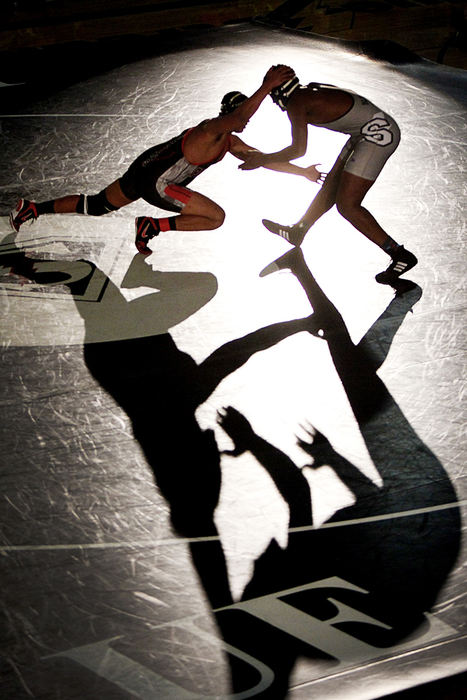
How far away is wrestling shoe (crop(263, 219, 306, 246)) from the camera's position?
546 centimetres

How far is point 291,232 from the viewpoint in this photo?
547 cm

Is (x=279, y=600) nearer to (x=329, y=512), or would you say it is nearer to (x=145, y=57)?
(x=329, y=512)

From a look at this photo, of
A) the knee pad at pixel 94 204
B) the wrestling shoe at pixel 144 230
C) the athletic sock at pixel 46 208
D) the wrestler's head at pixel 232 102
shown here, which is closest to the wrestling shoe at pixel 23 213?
the athletic sock at pixel 46 208

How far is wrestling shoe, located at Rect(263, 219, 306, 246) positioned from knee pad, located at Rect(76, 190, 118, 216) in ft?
3.62

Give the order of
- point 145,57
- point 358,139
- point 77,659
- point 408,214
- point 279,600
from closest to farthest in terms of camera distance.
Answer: point 77,659 < point 279,600 < point 358,139 < point 408,214 < point 145,57

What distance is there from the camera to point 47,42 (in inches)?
408

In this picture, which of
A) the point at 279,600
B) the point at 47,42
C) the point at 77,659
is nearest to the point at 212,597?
the point at 279,600

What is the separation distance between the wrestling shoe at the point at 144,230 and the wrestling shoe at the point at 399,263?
4.95ft

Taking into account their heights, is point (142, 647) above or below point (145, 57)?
Result: below

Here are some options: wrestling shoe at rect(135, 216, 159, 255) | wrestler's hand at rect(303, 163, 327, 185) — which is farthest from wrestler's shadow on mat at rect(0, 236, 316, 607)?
wrestler's hand at rect(303, 163, 327, 185)

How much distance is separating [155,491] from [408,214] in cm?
328

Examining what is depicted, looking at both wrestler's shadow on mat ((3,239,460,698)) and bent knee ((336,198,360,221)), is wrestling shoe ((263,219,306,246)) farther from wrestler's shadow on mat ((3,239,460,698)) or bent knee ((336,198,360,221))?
wrestler's shadow on mat ((3,239,460,698))

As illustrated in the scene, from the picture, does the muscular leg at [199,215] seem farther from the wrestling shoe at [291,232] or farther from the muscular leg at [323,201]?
the muscular leg at [323,201]

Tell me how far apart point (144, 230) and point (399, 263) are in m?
1.62
